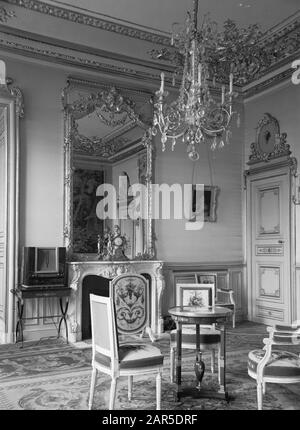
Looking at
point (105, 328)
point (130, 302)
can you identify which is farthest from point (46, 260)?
point (105, 328)

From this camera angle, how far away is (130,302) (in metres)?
5.46

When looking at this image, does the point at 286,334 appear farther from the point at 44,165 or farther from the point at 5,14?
the point at 5,14

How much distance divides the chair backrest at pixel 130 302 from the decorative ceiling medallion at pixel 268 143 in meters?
2.60

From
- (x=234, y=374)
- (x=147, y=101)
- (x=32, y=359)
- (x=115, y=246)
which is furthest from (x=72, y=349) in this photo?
(x=147, y=101)

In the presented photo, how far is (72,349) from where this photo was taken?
16.1 feet

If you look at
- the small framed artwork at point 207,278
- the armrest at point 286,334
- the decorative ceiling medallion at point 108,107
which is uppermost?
the decorative ceiling medallion at point 108,107

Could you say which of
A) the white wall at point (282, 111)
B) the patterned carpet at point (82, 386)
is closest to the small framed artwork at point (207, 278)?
the white wall at point (282, 111)

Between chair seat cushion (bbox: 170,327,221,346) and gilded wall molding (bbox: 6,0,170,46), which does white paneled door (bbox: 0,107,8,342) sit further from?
chair seat cushion (bbox: 170,327,221,346)

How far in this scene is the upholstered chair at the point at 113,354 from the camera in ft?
9.46

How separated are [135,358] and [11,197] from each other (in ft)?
9.72

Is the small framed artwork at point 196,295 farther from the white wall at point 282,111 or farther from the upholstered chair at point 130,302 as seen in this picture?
the white wall at point 282,111

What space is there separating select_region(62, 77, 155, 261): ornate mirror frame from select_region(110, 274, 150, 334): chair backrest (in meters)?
0.52
